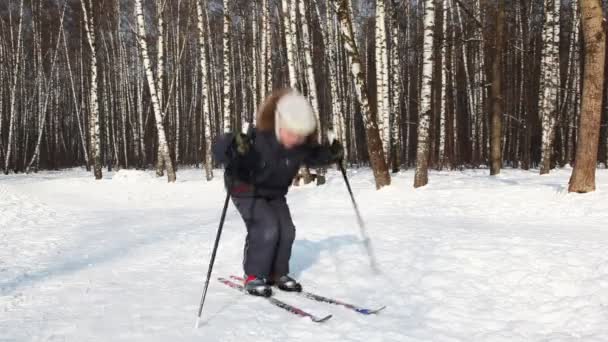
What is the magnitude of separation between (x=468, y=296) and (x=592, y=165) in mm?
5316

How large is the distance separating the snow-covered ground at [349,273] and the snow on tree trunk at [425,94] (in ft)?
4.59

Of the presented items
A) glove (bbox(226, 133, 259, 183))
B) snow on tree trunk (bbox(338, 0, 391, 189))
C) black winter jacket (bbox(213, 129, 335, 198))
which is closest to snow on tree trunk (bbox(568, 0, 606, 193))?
snow on tree trunk (bbox(338, 0, 391, 189))

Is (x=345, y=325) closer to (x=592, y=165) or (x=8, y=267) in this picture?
(x=8, y=267)

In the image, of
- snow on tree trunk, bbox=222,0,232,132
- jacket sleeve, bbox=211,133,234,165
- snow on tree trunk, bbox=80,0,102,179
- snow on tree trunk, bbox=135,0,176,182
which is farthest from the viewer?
snow on tree trunk, bbox=80,0,102,179

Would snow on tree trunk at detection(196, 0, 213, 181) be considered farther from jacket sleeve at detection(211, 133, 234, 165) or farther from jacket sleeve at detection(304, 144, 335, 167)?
jacket sleeve at detection(211, 133, 234, 165)

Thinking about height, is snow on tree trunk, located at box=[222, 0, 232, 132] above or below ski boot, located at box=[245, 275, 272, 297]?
above

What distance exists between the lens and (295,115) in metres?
3.67

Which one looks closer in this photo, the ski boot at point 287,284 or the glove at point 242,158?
the glove at point 242,158

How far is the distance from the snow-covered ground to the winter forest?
5.35 feet

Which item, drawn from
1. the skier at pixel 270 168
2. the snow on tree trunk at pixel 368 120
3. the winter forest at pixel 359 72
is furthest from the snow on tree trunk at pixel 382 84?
the skier at pixel 270 168

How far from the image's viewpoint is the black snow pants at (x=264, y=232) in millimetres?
4102

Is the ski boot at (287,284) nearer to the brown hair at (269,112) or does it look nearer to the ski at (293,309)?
the ski at (293,309)

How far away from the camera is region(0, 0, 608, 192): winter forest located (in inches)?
443

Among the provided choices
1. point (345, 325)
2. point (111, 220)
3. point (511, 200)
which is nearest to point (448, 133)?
point (511, 200)
